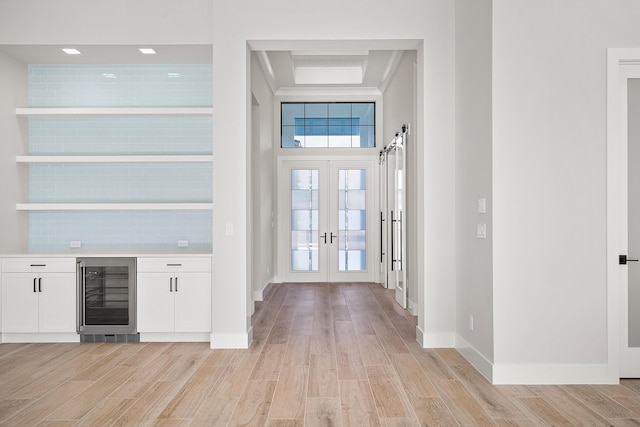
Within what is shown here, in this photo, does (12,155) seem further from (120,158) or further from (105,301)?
(105,301)

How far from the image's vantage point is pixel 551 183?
3533 millimetres

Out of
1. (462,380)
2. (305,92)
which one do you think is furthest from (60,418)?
(305,92)

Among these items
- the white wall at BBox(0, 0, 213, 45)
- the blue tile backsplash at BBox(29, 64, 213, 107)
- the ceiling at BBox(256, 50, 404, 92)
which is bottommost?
the blue tile backsplash at BBox(29, 64, 213, 107)

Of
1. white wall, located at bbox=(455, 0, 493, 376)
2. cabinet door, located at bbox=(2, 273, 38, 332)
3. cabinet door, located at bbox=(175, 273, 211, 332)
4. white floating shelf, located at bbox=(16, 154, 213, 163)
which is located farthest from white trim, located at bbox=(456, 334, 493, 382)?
cabinet door, located at bbox=(2, 273, 38, 332)

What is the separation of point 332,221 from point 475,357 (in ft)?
Answer: 17.1

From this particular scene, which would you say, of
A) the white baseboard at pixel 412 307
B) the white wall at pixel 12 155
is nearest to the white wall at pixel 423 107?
the white baseboard at pixel 412 307

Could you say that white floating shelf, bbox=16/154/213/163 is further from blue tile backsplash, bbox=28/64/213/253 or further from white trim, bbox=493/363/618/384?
white trim, bbox=493/363/618/384

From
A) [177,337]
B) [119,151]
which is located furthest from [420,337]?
[119,151]

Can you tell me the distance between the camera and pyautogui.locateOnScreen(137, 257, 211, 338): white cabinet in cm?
469

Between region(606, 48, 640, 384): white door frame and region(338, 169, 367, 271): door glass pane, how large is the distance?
555cm

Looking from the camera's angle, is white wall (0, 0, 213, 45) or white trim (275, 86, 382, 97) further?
white trim (275, 86, 382, 97)

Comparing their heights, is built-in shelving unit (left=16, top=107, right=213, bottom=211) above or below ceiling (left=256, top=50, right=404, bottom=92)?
below

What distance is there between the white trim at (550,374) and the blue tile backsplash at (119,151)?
10.9 feet

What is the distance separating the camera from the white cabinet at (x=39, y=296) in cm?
471
